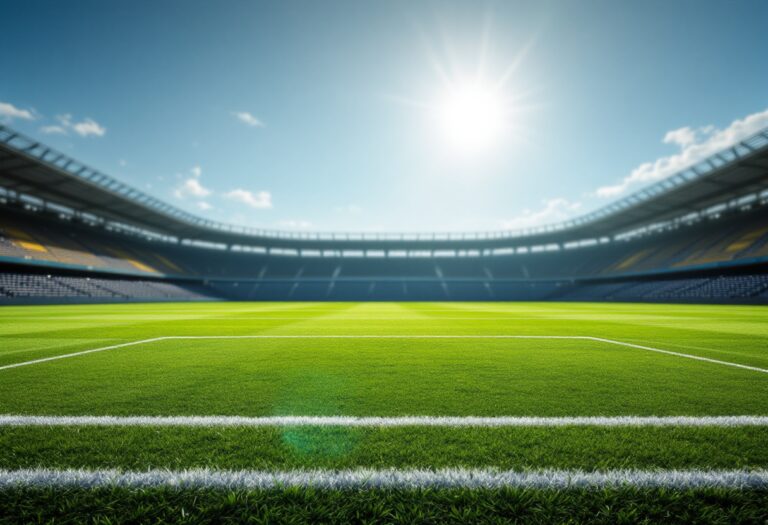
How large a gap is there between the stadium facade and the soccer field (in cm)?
2841

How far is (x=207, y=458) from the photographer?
167 centimetres

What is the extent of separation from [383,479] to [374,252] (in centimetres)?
5388

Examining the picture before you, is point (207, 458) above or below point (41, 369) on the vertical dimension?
above

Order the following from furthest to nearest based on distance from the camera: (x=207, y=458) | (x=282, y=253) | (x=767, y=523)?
(x=282, y=253), (x=207, y=458), (x=767, y=523)

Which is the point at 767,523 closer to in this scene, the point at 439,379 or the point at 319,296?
the point at 439,379

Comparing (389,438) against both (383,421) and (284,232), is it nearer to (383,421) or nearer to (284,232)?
(383,421)

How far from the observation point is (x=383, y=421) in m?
2.13

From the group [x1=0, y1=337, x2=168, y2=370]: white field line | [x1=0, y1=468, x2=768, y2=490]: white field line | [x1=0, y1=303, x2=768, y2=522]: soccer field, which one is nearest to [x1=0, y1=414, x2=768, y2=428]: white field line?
[x1=0, y1=303, x2=768, y2=522]: soccer field

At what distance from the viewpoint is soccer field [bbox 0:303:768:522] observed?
1340mm

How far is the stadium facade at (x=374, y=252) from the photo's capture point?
2545 cm

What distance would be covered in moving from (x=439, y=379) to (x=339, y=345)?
2.35 metres

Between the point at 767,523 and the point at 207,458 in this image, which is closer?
the point at 767,523

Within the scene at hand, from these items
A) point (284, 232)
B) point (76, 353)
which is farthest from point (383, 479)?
point (284, 232)

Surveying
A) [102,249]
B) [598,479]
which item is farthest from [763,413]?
[102,249]
